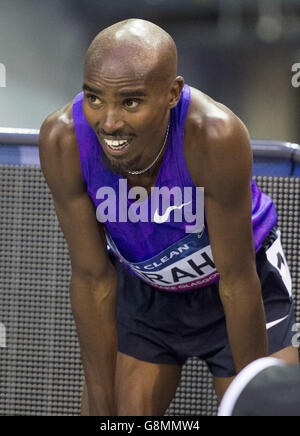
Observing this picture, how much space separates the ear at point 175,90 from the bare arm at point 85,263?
0.21m

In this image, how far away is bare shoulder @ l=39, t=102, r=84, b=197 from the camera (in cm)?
141

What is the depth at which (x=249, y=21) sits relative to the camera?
16.1ft

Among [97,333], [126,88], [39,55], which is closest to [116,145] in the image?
[126,88]

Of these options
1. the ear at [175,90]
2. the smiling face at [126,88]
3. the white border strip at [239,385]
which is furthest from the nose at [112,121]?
the white border strip at [239,385]

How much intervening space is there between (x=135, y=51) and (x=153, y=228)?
39cm

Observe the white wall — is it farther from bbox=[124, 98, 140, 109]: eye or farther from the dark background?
bbox=[124, 98, 140, 109]: eye

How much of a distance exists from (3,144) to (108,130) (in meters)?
0.85

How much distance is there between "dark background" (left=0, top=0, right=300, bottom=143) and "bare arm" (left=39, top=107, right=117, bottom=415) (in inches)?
121

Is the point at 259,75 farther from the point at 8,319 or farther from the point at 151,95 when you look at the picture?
the point at 151,95

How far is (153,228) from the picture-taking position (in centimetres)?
147

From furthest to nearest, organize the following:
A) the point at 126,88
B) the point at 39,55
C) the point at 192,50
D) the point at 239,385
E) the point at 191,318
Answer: the point at 192,50 < the point at 39,55 < the point at 191,318 < the point at 126,88 < the point at 239,385

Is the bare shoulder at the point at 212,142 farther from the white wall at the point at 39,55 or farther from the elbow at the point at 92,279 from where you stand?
the white wall at the point at 39,55

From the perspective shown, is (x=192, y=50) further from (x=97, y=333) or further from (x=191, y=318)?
(x=97, y=333)

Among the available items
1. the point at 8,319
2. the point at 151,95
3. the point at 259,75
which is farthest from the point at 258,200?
the point at 259,75
